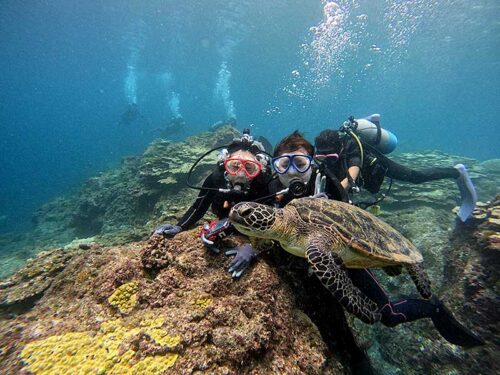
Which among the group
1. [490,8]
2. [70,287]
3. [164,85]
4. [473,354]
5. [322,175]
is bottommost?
[473,354]

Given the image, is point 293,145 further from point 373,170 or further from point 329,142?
point 373,170

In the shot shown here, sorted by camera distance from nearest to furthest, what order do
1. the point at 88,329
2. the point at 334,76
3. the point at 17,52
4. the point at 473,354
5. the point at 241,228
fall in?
the point at 88,329 < the point at 241,228 < the point at 473,354 < the point at 17,52 < the point at 334,76

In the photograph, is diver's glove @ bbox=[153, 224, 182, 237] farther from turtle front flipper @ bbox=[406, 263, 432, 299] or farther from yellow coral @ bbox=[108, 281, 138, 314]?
turtle front flipper @ bbox=[406, 263, 432, 299]

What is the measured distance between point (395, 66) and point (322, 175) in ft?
185

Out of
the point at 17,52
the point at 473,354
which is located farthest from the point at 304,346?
the point at 17,52

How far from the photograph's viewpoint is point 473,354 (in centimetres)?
345

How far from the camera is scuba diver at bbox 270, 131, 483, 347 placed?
10.2 ft

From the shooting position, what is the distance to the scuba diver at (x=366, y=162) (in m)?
5.48

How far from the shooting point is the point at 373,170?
6.38 metres

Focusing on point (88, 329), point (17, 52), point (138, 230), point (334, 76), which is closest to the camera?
point (88, 329)

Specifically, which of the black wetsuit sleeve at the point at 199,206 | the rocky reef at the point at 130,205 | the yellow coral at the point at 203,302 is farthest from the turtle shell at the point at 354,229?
the rocky reef at the point at 130,205

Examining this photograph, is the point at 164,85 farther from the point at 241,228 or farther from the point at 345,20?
the point at 241,228

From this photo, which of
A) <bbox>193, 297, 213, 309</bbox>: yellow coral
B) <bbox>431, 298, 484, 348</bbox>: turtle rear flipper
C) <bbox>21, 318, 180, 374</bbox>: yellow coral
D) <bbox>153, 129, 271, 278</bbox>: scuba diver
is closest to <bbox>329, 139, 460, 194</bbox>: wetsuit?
<bbox>153, 129, 271, 278</bbox>: scuba diver

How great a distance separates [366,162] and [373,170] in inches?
14.3
